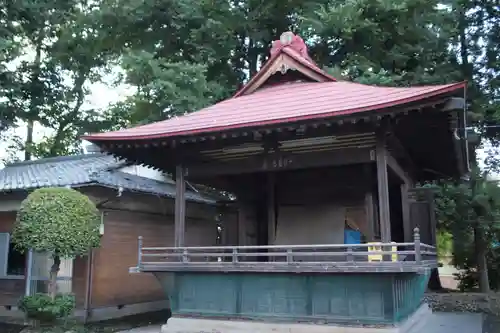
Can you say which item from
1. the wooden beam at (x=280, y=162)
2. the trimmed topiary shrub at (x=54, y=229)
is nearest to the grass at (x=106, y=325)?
the trimmed topiary shrub at (x=54, y=229)

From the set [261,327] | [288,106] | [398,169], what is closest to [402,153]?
[398,169]

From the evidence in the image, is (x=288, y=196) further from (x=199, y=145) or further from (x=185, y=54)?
(x=185, y=54)

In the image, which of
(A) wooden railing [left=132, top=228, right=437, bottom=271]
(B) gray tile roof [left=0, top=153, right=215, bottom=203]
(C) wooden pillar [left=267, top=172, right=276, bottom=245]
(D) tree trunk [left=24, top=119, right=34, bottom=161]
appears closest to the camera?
(A) wooden railing [left=132, top=228, right=437, bottom=271]

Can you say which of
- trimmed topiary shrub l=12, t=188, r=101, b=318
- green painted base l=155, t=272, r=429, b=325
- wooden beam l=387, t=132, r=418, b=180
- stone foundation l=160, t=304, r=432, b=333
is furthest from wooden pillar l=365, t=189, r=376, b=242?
trimmed topiary shrub l=12, t=188, r=101, b=318

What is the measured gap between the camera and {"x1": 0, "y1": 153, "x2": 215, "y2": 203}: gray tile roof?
11.6m

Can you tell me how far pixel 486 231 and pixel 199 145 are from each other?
13110mm

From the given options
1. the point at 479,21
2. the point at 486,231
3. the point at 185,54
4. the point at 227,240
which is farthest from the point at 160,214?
the point at 479,21

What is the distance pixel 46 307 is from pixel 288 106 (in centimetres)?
631

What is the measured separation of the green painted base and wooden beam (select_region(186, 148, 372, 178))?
2132mm

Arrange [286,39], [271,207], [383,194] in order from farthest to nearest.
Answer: [271,207] → [286,39] → [383,194]

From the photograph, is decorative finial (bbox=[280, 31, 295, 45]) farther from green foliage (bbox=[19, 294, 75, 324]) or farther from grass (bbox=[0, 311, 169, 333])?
green foliage (bbox=[19, 294, 75, 324])

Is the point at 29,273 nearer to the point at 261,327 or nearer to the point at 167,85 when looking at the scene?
the point at 261,327

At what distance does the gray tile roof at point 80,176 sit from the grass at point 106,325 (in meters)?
3.15

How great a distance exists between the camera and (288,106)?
972 centimetres
